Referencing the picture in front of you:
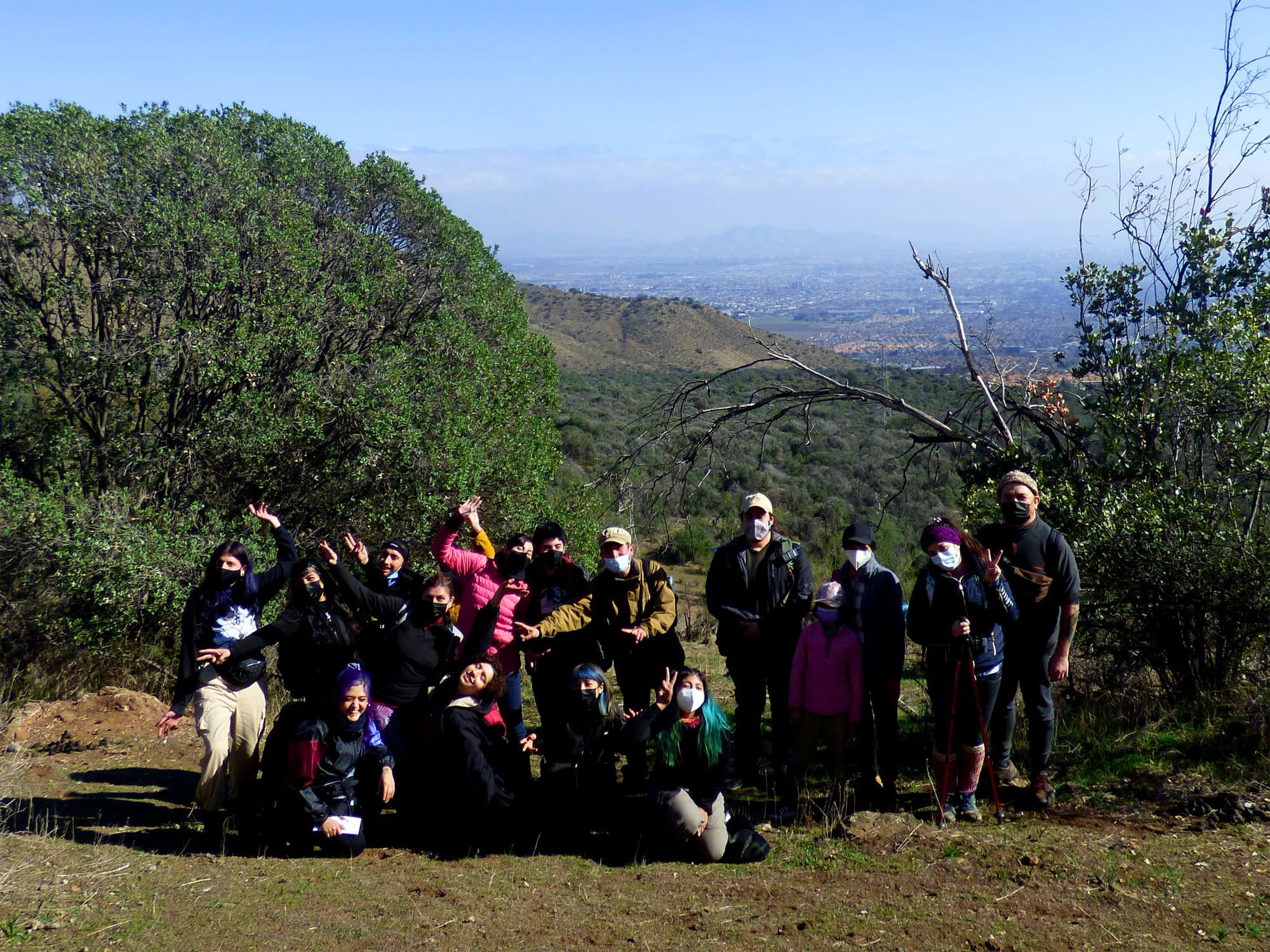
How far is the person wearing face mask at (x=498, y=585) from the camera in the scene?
223 inches

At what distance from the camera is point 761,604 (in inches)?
212

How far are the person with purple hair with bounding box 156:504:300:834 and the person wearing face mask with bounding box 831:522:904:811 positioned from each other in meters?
3.52

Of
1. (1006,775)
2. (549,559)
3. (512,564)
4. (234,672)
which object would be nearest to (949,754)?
(1006,775)

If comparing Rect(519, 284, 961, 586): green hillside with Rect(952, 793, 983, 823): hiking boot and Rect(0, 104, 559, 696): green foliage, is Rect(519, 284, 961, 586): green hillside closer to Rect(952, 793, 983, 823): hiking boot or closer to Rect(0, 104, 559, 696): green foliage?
Rect(952, 793, 983, 823): hiking boot

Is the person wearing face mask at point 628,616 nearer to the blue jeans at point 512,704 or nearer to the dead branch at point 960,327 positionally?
the blue jeans at point 512,704

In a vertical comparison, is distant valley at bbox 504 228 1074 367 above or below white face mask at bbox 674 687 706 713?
above

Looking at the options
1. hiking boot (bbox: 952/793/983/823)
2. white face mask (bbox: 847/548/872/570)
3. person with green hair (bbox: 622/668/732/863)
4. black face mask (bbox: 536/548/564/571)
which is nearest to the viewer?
person with green hair (bbox: 622/668/732/863)

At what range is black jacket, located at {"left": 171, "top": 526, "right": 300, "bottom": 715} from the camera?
5.02 meters

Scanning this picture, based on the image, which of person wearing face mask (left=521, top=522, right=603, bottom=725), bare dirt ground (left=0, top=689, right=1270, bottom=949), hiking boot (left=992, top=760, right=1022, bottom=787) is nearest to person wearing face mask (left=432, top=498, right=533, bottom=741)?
person wearing face mask (left=521, top=522, right=603, bottom=725)

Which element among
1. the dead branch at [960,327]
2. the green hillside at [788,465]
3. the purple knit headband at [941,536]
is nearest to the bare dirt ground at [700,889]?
the purple knit headband at [941,536]

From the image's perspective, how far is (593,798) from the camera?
5.08 meters

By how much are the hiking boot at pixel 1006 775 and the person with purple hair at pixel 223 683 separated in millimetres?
4454

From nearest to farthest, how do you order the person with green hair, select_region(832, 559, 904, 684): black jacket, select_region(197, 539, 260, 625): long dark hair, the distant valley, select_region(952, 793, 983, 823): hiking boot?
the person with green hair < select_region(952, 793, 983, 823): hiking boot < select_region(832, 559, 904, 684): black jacket < select_region(197, 539, 260, 625): long dark hair < the distant valley

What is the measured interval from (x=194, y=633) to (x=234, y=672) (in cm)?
34
